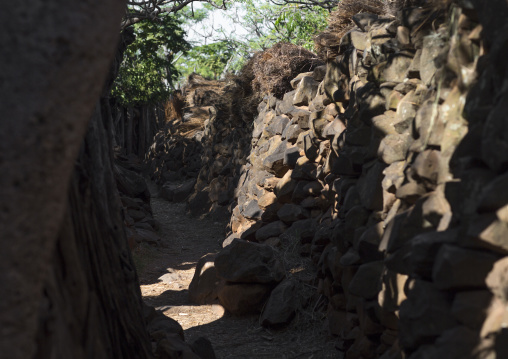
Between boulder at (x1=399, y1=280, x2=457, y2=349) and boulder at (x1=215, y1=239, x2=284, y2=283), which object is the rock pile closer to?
boulder at (x1=215, y1=239, x2=284, y2=283)

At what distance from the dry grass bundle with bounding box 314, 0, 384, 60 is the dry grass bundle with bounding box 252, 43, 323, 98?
165 cm

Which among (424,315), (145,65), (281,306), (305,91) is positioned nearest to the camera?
(424,315)

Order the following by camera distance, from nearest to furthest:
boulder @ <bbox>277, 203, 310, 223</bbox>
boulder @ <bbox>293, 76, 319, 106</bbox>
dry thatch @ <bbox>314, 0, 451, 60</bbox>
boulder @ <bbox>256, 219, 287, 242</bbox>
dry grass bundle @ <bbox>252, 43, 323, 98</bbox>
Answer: dry thatch @ <bbox>314, 0, 451, 60</bbox>, boulder @ <bbox>277, 203, 310, 223</bbox>, boulder @ <bbox>256, 219, 287, 242</bbox>, boulder @ <bbox>293, 76, 319, 106</bbox>, dry grass bundle @ <bbox>252, 43, 323, 98</bbox>

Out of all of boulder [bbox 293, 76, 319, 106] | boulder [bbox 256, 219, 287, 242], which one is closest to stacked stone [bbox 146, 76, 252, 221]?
boulder [bbox 293, 76, 319, 106]

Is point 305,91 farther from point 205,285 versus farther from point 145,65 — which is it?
point 145,65

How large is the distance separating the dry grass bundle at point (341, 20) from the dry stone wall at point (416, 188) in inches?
7.7

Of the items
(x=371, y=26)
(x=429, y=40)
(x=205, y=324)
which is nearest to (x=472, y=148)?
(x=429, y=40)

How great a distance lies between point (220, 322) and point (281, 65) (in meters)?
4.12

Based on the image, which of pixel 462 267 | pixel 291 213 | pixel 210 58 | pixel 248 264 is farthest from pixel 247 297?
pixel 210 58

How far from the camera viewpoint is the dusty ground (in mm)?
4434

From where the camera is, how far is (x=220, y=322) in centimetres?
523

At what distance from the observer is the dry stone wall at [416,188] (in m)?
2.05

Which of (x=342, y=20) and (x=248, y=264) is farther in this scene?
(x=342, y=20)

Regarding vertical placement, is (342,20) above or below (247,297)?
above
